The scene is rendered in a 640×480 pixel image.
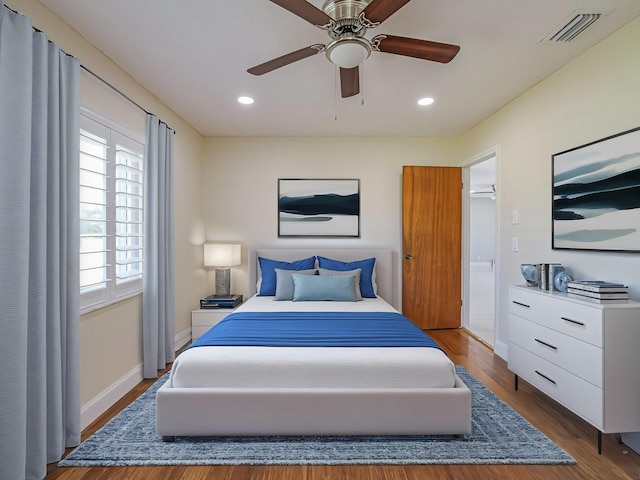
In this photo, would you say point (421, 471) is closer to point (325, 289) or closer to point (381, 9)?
point (325, 289)

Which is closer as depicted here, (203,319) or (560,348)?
(560,348)

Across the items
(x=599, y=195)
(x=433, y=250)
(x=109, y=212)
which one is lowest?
(x=433, y=250)

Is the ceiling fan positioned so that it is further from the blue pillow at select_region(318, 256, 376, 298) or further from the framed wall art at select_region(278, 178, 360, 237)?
the framed wall art at select_region(278, 178, 360, 237)

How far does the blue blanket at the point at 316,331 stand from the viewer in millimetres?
2270

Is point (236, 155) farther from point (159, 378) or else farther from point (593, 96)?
point (593, 96)

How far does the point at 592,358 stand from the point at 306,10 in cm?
245

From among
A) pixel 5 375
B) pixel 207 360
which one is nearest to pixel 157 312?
pixel 207 360

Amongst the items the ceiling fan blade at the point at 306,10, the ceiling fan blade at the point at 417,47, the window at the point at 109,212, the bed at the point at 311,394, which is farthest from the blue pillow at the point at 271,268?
the ceiling fan blade at the point at 306,10

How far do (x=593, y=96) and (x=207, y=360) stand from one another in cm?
313

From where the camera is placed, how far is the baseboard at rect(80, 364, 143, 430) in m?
2.30

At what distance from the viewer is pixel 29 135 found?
1696 millimetres

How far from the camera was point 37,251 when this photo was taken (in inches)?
70.4

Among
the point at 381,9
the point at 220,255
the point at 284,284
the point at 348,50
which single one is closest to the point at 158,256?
the point at 220,255

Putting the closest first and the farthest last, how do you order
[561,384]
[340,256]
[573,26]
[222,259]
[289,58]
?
[289,58]
[573,26]
[561,384]
[222,259]
[340,256]
